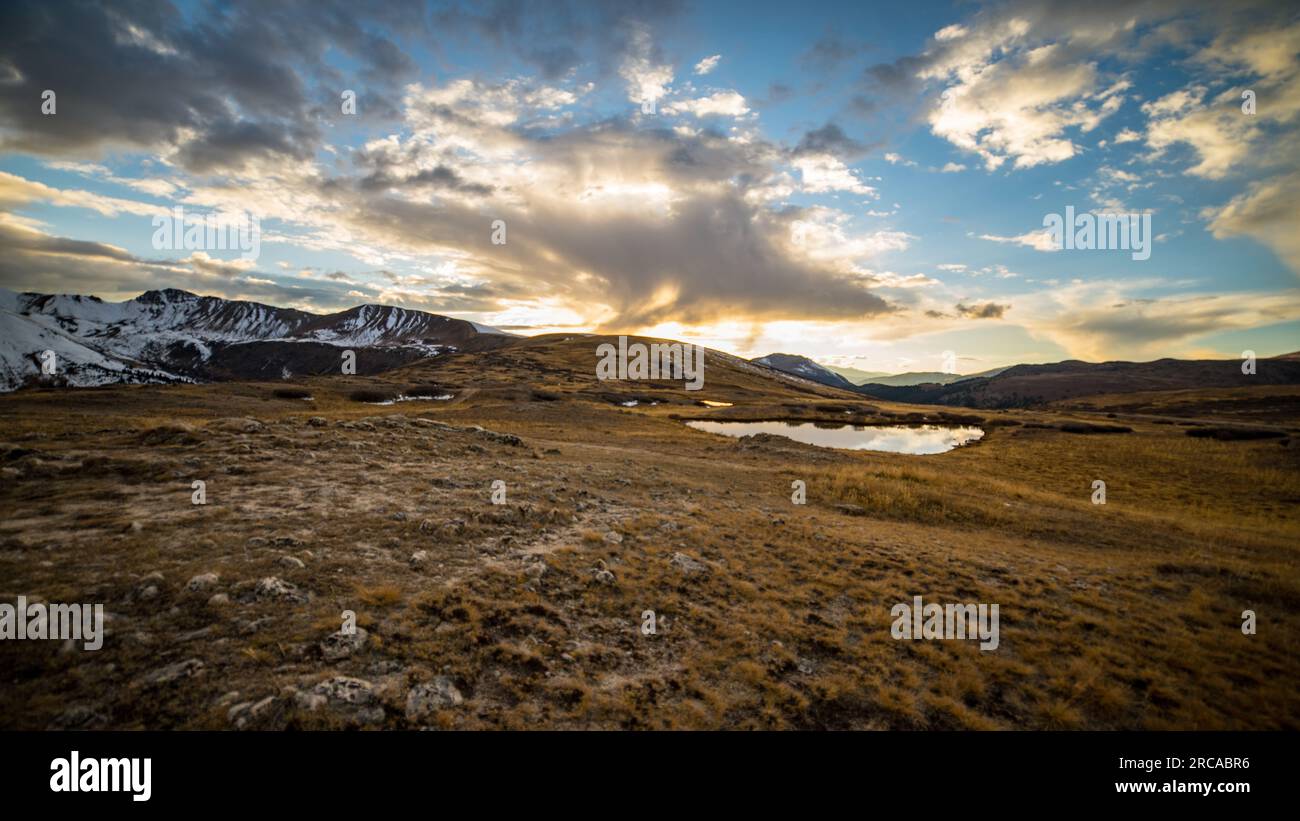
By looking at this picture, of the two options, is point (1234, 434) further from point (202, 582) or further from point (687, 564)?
point (202, 582)

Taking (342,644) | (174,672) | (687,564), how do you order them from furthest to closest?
(687,564) < (342,644) < (174,672)

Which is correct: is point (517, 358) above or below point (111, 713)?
above

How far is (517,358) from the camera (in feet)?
615

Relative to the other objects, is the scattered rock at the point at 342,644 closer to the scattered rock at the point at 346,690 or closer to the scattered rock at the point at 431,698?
the scattered rock at the point at 346,690

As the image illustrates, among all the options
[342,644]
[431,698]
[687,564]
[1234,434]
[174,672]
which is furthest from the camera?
[1234,434]

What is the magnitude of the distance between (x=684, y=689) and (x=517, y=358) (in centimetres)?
18927

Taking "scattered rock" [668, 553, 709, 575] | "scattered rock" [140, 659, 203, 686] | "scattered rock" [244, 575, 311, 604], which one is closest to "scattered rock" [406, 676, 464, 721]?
"scattered rock" [140, 659, 203, 686]

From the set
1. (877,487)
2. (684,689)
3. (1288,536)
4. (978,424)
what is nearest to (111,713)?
(684,689)

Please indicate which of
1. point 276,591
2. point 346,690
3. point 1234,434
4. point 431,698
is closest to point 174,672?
point 346,690

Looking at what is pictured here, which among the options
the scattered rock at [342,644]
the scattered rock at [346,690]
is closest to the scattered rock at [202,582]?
the scattered rock at [342,644]

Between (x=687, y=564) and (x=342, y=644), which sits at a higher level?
(x=342, y=644)
